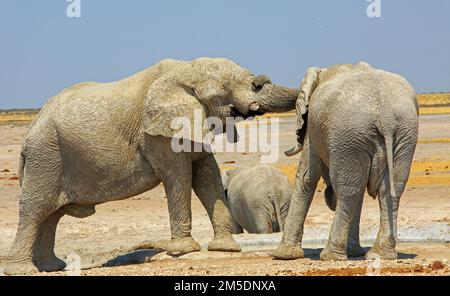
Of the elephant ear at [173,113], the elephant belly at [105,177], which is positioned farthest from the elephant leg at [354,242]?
the elephant belly at [105,177]

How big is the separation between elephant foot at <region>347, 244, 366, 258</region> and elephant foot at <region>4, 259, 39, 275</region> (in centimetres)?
350

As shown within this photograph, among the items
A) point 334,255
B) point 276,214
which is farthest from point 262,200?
point 334,255

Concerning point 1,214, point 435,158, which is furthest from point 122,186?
point 435,158

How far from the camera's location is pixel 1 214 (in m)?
19.2

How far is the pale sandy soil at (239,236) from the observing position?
10.1m

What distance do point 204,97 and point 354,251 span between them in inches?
91.3

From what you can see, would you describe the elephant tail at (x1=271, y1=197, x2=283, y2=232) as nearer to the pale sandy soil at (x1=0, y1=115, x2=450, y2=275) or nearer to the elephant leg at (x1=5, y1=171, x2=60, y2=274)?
the pale sandy soil at (x1=0, y1=115, x2=450, y2=275)

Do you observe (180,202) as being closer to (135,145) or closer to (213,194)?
(213,194)

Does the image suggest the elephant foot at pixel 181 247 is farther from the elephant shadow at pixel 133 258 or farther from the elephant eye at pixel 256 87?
the elephant eye at pixel 256 87

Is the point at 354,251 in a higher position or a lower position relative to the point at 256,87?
lower

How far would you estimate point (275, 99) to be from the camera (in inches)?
455

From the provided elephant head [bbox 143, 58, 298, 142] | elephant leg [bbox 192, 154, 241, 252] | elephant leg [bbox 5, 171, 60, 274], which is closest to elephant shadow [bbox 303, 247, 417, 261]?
elephant leg [bbox 192, 154, 241, 252]

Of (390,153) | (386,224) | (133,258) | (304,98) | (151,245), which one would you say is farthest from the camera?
(151,245)
